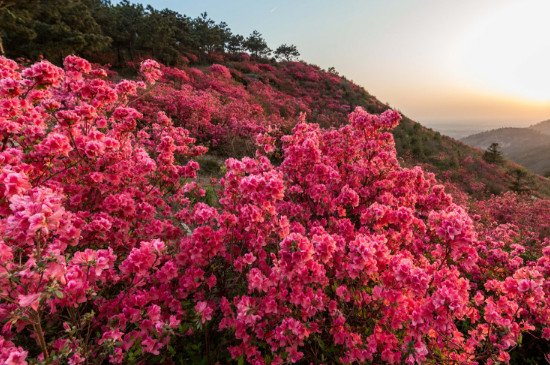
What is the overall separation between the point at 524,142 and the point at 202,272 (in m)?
146

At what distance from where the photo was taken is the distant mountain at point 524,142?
77.2 m

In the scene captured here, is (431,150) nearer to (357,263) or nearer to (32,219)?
(357,263)

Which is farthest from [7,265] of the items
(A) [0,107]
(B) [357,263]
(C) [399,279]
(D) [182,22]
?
(D) [182,22]

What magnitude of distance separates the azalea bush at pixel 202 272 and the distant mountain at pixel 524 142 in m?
96.7

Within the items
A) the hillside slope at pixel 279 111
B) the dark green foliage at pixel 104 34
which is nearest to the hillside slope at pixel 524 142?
the hillside slope at pixel 279 111

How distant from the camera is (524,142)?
103375 millimetres

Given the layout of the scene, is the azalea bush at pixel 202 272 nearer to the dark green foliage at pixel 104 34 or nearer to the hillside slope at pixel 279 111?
the hillside slope at pixel 279 111

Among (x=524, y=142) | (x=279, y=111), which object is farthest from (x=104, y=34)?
(x=524, y=142)

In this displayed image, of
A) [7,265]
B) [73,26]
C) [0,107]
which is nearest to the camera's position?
[7,265]

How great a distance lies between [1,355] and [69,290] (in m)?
0.43

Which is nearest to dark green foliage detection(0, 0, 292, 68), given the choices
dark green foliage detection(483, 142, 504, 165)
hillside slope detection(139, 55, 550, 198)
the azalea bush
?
hillside slope detection(139, 55, 550, 198)

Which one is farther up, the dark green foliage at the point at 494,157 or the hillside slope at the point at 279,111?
the hillside slope at the point at 279,111

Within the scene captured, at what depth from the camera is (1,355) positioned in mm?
1524

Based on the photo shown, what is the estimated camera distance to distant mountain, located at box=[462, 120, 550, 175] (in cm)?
7719
